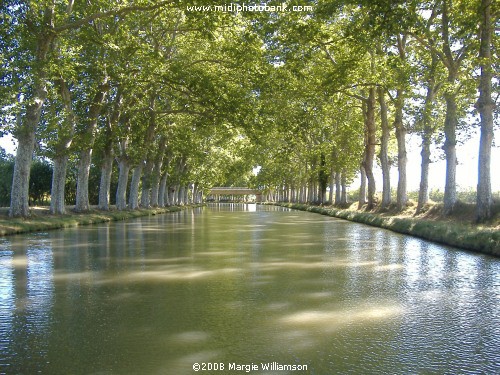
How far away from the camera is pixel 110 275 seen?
31.1ft

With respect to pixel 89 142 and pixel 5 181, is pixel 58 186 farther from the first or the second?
pixel 5 181

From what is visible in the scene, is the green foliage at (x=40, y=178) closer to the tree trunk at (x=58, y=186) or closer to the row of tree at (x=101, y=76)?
the row of tree at (x=101, y=76)

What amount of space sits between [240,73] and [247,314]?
2163 centimetres

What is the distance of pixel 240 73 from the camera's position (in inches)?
1048

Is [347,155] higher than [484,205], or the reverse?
[347,155]

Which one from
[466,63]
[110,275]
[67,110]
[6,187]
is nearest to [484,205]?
[466,63]

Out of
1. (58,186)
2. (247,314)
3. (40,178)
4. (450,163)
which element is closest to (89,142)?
(58,186)

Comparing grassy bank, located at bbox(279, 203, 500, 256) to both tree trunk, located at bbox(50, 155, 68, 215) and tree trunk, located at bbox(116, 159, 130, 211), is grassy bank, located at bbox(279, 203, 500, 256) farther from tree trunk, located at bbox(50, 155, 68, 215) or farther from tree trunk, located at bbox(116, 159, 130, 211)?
tree trunk, located at bbox(116, 159, 130, 211)

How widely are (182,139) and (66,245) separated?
27.0 metres

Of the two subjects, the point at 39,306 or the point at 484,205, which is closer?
the point at 39,306

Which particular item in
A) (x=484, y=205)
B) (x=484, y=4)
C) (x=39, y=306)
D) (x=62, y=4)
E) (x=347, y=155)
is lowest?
(x=39, y=306)

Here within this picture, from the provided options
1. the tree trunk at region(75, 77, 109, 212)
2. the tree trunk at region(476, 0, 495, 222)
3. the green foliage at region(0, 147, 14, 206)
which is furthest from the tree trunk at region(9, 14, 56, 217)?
the green foliage at region(0, 147, 14, 206)

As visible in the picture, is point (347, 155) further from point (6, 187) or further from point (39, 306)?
point (39, 306)

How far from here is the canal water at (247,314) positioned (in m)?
4.71
